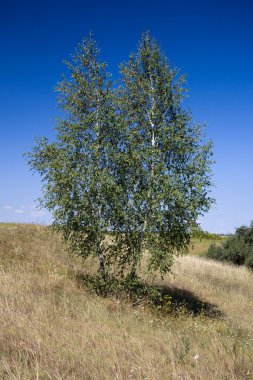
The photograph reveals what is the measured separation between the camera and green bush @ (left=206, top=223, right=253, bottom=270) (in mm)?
41634

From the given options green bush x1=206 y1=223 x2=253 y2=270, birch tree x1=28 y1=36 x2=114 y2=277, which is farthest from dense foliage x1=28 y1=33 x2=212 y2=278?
green bush x1=206 y1=223 x2=253 y2=270

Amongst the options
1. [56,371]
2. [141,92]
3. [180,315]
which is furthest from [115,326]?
[141,92]

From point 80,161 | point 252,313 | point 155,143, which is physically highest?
point 155,143

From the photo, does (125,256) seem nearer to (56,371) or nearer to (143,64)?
(143,64)

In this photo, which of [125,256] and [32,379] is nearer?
[32,379]

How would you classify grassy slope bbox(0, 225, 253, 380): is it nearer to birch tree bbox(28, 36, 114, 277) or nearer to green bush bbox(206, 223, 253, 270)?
birch tree bbox(28, 36, 114, 277)

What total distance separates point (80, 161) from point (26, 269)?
558 cm

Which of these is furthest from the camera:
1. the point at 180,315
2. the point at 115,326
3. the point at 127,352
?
the point at 180,315

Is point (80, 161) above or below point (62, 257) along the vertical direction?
above

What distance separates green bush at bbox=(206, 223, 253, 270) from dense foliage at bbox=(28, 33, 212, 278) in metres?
25.6

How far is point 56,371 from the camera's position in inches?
243

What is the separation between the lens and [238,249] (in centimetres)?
4219

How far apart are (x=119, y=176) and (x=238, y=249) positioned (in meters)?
28.5

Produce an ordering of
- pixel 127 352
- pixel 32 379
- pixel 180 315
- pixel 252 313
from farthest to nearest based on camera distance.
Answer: pixel 252 313
pixel 180 315
pixel 127 352
pixel 32 379
